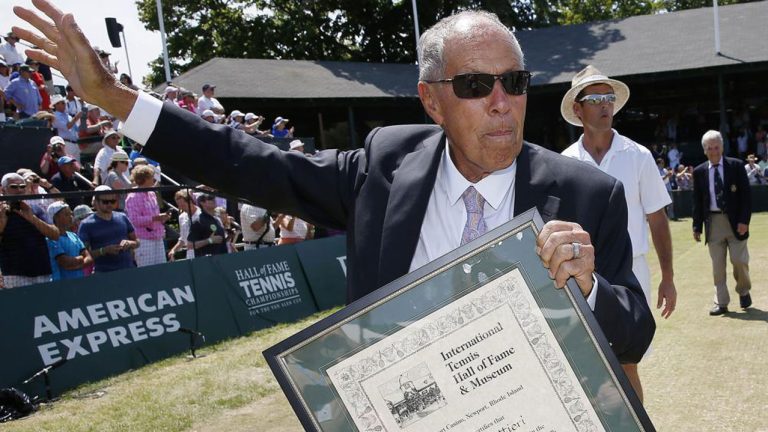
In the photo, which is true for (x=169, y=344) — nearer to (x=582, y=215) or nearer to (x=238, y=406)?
(x=238, y=406)

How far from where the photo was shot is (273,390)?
7.62 metres

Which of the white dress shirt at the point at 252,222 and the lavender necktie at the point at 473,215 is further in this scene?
the white dress shirt at the point at 252,222

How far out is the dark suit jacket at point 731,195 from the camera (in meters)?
9.51

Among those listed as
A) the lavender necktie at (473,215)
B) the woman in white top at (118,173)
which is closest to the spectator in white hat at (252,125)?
the woman in white top at (118,173)

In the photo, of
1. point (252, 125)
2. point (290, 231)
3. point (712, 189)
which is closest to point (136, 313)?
point (290, 231)

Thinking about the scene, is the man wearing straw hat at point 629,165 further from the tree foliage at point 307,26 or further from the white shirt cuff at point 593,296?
the tree foliage at point 307,26

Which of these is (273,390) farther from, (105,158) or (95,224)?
(105,158)

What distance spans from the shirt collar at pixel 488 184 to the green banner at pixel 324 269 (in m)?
10.4

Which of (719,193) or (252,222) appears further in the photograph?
(252,222)

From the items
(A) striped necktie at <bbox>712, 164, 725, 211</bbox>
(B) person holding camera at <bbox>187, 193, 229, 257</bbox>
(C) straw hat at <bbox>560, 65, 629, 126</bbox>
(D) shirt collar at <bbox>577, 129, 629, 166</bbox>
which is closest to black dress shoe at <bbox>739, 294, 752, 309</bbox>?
(A) striped necktie at <bbox>712, 164, 725, 211</bbox>

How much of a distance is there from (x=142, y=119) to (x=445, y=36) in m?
0.91

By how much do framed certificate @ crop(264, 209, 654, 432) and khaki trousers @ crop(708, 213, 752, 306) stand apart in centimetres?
831

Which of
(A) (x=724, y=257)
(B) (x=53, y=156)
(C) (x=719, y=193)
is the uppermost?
(B) (x=53, y=156)

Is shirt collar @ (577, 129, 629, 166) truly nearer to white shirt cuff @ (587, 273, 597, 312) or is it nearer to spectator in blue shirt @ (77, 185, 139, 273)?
white shirt cuff @ (587, 273, 597, 312)
